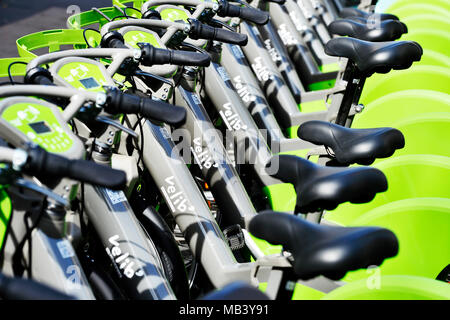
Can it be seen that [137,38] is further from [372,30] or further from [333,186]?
[372,30]

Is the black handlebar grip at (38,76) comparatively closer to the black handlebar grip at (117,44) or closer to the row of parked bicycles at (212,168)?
the row of parked bicycles at (212,168)

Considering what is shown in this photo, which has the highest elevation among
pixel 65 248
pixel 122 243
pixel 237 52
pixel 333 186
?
pixel 333 186

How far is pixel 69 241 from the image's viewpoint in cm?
152

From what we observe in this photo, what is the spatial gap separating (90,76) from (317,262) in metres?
1.00

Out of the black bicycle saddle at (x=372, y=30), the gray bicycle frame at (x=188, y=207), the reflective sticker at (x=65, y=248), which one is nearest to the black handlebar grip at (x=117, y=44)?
the gray bicycle frame at (x=188, y=207)

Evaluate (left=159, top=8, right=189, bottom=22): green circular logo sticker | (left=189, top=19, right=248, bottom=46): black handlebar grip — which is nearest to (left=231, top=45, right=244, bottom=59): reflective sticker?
(left=159, top=8, right=189, bottom=22): green circular logo sticker

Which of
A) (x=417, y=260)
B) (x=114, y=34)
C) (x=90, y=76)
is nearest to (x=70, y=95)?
(x=90, y=76)

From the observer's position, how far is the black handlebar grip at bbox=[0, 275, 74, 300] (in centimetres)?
103

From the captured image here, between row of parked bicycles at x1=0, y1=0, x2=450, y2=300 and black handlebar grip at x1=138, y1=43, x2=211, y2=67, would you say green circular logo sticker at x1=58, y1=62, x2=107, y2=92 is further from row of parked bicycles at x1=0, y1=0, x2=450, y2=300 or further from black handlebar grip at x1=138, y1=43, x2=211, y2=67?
black handlebar grip at x1=138, y1=43, x2=211, y2=67

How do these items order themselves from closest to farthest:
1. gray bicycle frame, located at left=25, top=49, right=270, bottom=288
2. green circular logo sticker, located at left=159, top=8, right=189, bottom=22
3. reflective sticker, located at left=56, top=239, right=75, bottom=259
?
1. reflective sticker, located at left=56, top=239, right=75, bottom=259
2. gray bicycle frame, located at left=25, top=49, right=270, bottom=288
3. green circular logo sticker, located at left=159, top=8, right=189, bottom=22

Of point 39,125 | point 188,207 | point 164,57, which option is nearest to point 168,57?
point 164,57

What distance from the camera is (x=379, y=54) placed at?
2395 mm

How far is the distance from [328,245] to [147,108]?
60cm

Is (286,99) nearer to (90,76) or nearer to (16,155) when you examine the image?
(90,76)
